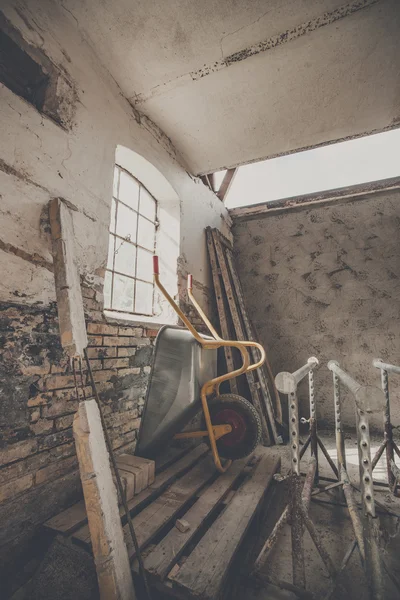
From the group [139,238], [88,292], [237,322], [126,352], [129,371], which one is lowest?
[129,371]

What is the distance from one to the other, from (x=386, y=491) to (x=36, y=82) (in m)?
3.82

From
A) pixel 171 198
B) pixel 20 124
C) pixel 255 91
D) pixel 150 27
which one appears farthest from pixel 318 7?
pixel 20 124

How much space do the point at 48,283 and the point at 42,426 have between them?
0.81 meters

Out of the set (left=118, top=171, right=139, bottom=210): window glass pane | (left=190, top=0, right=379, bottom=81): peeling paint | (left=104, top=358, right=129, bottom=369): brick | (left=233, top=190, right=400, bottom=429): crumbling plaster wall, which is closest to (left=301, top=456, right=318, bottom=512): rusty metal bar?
(left=104, top=358, right=129, bottom=369): brick

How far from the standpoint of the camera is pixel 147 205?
10.6 feet

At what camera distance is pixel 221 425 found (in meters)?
2.29

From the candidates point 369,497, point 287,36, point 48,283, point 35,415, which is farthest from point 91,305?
point 287,36

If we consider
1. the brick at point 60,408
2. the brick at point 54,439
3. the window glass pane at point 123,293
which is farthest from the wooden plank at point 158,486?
the window glass pane at point 123,293

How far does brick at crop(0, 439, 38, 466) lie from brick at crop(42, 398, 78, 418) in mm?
147

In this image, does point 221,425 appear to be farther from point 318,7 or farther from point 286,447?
point 318,7

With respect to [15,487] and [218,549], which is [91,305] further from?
[218,549]

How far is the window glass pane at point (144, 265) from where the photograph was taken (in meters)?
2.92

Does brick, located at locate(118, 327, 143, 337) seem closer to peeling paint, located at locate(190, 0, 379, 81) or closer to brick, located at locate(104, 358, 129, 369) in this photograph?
brick, located at locate(104, 358, 129, 369)

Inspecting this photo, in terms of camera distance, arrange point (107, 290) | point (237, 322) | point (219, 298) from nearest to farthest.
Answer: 1. point (107, 290)
2. point (237, 322)
3. point (219, 298)
